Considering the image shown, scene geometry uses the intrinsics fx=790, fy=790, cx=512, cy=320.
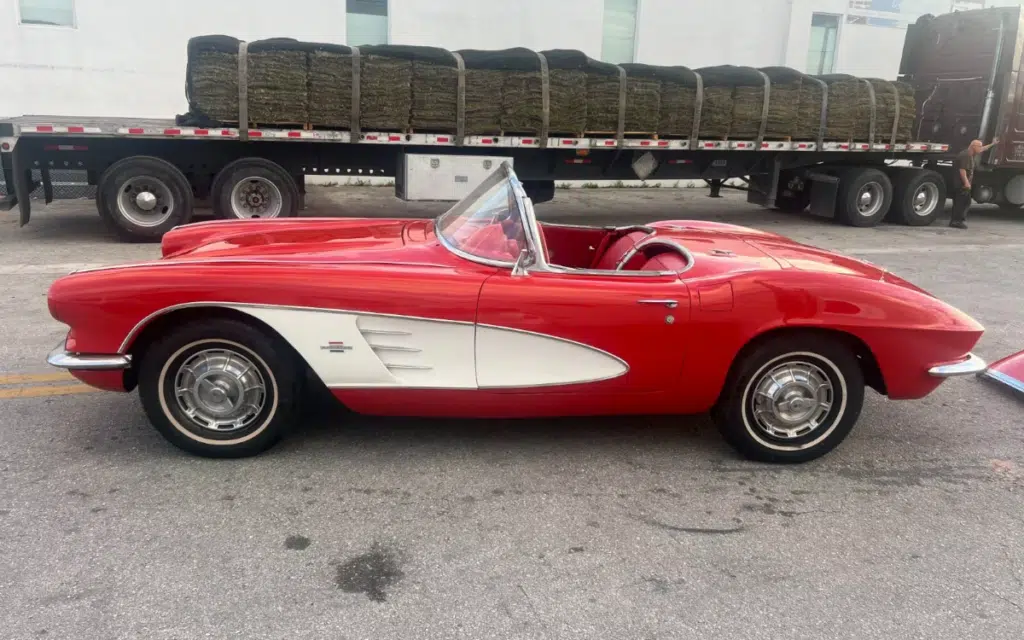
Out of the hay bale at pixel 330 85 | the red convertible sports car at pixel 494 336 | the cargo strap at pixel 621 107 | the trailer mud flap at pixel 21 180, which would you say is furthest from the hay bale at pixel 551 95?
the red convertible sports car at pixel 494 336

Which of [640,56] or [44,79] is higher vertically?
[640,56]

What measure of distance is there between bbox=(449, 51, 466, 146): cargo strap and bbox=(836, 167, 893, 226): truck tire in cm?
632

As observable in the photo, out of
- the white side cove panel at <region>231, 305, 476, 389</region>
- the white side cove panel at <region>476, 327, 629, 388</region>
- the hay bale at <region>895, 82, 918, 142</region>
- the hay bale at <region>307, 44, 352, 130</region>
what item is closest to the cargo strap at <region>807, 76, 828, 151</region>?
the hay bale at <region>895, 82, 918, 142</region>

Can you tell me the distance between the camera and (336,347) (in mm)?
3467

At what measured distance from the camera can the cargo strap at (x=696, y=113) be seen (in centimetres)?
1112

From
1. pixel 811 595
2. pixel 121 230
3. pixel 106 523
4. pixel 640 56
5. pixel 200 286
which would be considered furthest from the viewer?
pixel 640 56

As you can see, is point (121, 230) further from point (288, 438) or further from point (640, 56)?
point (640, 56)

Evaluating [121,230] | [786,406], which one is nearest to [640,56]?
[121,230]

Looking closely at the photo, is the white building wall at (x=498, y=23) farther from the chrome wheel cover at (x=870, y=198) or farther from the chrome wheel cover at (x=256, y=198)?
the chrome wheel cover at (x=870, y=198)

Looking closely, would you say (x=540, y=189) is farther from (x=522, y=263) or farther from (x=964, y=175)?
(x=522, y=263)

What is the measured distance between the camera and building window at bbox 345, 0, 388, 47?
46.8 feet

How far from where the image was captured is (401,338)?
3500mm

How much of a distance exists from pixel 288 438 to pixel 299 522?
80cm

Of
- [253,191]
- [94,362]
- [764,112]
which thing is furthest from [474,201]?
[764,112]
